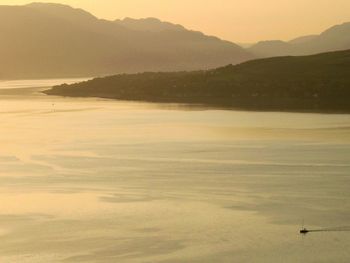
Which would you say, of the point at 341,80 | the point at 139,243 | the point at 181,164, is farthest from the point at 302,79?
the point at 139,243

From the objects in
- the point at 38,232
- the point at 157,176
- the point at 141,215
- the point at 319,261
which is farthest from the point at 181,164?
the point at 319,261

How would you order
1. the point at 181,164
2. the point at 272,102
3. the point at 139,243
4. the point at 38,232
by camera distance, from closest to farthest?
the point at 139,243 < the point at 38,232 < the point at 181,164 < the point at 272,102

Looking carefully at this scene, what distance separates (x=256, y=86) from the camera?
86000 mm

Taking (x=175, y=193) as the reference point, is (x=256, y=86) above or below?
above

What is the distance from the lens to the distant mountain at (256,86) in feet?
245

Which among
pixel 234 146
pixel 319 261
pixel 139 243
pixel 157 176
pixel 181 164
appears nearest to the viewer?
pixel 319 261

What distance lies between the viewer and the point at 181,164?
32844mm

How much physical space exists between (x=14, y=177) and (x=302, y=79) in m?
59.6

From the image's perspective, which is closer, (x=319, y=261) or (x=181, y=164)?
(x=319, y=261)

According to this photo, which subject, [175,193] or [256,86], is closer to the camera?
[175,193]

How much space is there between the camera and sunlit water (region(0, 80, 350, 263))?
19.9 meters

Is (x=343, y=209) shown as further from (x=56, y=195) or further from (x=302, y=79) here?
(x=302, y=79)

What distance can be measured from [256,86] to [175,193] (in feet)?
199

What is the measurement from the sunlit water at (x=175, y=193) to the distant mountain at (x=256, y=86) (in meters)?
24.8
